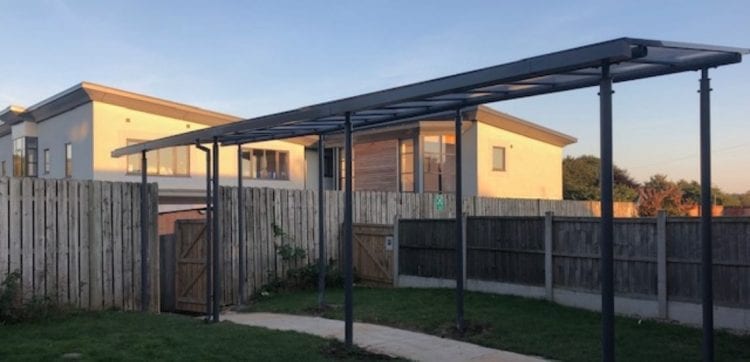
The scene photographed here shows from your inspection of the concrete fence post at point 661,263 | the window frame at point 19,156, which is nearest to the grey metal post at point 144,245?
the concrete fence post at point 661,263

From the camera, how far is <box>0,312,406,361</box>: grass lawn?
726 centimetres

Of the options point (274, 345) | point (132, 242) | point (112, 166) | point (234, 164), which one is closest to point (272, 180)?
point (234, 164)

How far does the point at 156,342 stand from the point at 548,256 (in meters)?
6.63

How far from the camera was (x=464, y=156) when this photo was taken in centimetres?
2786

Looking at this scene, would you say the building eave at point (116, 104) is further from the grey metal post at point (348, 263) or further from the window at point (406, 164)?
the grey metal post at point (348, 263)

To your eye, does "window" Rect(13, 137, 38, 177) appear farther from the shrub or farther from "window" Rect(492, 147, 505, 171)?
"window" Rect(492, 147, 505, 171)

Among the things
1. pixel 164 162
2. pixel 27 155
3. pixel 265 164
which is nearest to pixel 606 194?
pixel 164 162

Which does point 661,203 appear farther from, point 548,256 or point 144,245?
point 144,245

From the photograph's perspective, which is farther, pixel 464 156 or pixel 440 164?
pixel 464 156

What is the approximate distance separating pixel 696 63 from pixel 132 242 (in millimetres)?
9208

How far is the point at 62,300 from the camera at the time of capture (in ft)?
34.2

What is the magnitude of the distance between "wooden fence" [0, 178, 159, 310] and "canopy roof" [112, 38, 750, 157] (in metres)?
2.26

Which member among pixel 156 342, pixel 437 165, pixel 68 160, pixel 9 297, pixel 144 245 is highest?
pixel 68 160

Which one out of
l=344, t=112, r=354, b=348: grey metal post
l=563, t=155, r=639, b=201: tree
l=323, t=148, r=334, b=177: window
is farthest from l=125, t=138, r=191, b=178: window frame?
l=563, t=155, r=639, b=201: tree
